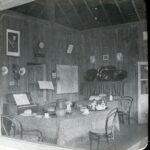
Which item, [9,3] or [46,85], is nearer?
[46,85]

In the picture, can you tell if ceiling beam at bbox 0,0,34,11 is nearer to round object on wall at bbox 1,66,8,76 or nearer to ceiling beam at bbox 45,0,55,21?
ceiling beam at bbox 45,0,55,21

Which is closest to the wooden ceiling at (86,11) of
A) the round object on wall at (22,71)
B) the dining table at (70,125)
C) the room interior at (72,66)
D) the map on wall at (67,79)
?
the room interior at (72,66)

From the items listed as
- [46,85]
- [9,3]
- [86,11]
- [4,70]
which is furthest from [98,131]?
[9,3]

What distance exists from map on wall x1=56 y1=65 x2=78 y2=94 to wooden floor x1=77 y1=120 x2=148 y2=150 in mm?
598

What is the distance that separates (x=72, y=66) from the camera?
2.63 m

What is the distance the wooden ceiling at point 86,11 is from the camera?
6.99 ft

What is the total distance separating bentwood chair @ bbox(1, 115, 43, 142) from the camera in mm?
2916

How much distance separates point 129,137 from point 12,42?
1.89 metres

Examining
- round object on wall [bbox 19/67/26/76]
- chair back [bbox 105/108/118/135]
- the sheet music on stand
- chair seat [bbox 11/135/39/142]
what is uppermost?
round object on wall [bbox 19/67/26/76]

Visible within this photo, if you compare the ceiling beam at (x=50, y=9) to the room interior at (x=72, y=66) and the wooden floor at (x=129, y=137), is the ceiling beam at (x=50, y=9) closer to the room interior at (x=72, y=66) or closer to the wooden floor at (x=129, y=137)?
the room interior at (x=72, y=66)

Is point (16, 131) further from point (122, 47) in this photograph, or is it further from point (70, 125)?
point (122, 47)

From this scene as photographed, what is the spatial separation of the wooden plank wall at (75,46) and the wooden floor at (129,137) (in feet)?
0.47

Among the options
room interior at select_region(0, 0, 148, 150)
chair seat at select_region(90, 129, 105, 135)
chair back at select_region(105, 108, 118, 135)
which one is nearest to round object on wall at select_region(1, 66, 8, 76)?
room interior at select_region(0, 0, 148, 150)

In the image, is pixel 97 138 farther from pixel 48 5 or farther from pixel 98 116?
pixel 48 5
